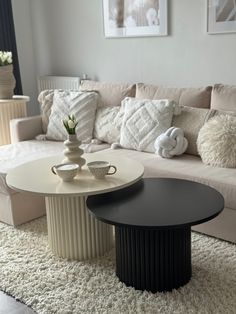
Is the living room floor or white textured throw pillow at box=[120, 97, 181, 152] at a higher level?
white textured throw pillow at box=[120, 97, 181, 152]

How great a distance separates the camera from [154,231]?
81.6 inches

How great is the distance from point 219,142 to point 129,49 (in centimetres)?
168

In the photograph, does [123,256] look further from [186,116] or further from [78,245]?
[186,116]

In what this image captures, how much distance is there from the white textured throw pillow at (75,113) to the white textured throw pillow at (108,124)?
6 cm

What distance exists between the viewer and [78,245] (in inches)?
99.7

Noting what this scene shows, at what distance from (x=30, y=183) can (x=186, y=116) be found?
1379 millimetres

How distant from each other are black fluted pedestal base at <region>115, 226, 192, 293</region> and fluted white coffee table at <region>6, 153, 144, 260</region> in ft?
1.07

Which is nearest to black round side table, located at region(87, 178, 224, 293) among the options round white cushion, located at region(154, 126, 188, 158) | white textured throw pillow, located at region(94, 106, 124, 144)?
round white cushion, located at region(154, 126, 188, 158)

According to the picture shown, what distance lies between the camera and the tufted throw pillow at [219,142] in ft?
9.14

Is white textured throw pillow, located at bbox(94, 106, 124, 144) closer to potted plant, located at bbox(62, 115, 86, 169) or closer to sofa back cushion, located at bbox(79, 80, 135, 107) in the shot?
sofa back cushion, located at bbox(79, 80, 135, 107)

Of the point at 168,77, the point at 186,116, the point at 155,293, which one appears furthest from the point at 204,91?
the point at 155,293

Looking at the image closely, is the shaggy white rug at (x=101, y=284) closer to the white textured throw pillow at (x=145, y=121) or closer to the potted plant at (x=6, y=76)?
the white textured throw pillow at (x=145, y=121)

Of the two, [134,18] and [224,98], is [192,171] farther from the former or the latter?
[134,18]

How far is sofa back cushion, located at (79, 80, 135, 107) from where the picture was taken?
3.71 meters
